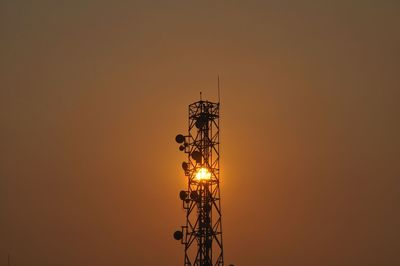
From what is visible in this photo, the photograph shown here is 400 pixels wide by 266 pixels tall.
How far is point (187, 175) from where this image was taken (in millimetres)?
42656

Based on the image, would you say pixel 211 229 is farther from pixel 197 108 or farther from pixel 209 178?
pixel 197 108

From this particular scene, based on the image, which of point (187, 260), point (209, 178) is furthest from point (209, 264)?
point (209, 178)

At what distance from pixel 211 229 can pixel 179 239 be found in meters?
2.32

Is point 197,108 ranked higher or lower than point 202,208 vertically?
higher

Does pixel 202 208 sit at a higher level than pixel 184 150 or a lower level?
lower

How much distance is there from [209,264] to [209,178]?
5.91m

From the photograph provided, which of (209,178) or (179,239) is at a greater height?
(209,178)

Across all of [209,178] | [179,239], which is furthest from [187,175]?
[179,239]

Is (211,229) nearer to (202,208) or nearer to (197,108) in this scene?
(202,208)

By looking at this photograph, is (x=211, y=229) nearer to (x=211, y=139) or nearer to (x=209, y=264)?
(x=209, y=264)

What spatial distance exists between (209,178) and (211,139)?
281 cm

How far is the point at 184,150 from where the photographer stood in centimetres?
4334

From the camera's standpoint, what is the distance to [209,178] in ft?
139

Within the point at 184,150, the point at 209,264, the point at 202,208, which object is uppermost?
the point at 184,150
